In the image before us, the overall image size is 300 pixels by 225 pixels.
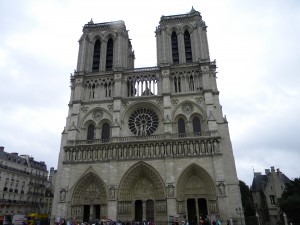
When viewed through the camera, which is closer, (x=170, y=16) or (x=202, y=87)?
(x=202, y=87)

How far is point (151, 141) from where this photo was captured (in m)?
24.5

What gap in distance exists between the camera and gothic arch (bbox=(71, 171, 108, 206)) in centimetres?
2395

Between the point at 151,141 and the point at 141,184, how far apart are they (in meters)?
4.02

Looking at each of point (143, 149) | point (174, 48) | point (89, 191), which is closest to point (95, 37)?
point (174, 48)

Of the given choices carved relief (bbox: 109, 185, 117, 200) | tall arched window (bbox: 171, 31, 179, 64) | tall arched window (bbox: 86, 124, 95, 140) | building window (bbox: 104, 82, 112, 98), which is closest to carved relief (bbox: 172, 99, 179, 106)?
tall arched window (bbox: 171, 31, 179, 64)

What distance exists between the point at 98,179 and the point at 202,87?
524 inches

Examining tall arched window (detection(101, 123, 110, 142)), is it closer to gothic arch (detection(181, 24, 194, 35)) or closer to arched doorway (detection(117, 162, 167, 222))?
arched doorway (detection(117, 162, 167, 222))

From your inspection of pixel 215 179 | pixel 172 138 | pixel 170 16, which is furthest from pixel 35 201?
pixel 170 16

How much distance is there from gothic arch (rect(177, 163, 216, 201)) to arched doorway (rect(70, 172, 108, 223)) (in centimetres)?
669

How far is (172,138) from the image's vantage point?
2436cm

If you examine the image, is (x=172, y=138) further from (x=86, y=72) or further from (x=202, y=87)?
(x=86, y=72)

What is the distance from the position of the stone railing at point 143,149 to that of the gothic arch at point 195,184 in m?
1.41

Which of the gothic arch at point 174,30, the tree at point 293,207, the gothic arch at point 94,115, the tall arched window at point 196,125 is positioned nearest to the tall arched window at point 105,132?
the gothic arch at point 94,115

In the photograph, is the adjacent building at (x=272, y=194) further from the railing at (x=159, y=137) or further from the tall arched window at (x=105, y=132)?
the tall arched window at (x=105, y=132)
